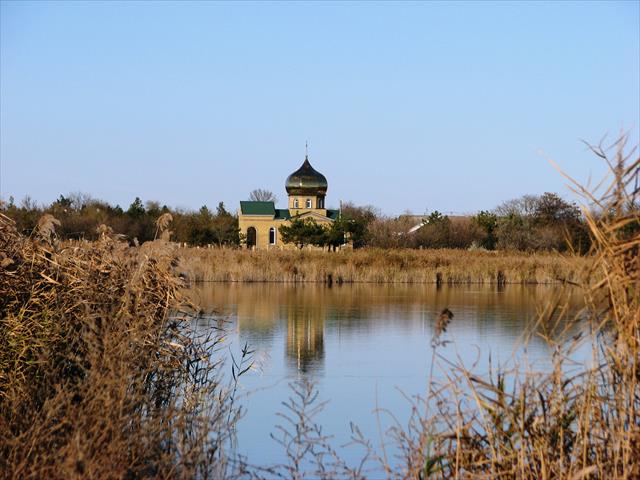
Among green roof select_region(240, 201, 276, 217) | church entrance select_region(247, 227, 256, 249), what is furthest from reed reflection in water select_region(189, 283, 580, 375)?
church entrance select_region(247, 227, 256, 249)

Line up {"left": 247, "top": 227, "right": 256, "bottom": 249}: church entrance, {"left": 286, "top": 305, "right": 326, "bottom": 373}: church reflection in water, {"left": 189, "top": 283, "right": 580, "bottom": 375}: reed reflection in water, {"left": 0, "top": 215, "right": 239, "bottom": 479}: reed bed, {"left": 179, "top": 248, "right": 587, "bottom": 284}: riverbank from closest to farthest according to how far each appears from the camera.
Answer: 1. {"left": 0, "top": 215, "right": 239, "bottom": 479}: reed bed
2. {"left": 286, "top": 305, "right": 326, "bottom": 373}: church reflection in water
3. {"left": 189, "top": 283, "right": 580, "bottom": 375}: reed reflection in water
4. {"left": 179, "top": 248, "right": 587, "bottom": 284}: riverbank
5. {"left": 247, "top": 227, "right": 256, "bottom": 249}: church entrance

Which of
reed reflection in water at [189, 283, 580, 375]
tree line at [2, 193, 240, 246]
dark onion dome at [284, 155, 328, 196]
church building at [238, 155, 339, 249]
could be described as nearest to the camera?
reed reflection in water at [189, 283, 580, 375]

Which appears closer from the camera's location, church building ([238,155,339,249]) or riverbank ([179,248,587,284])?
riverbank ([179,248,587,284])

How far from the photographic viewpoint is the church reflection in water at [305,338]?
54.8ft

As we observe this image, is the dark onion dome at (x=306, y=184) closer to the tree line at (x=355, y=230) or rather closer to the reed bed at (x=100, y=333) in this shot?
the tree line at (x=355, y=230)

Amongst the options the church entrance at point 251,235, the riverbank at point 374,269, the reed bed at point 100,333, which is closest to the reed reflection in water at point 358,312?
the reed bed at point 100,333

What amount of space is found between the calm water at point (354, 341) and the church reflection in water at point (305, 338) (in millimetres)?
22

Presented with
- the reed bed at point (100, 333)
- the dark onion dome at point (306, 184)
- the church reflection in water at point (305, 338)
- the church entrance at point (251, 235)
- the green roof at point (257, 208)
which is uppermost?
the dark onion dome at point (306, 184)

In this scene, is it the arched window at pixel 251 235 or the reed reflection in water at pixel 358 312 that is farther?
the arched window at pixel 251 235

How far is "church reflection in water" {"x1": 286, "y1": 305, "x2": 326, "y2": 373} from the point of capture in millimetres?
Answer: 16703

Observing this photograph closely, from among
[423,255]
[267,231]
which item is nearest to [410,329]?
[423,255]

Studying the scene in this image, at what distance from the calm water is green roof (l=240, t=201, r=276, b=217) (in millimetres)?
46288

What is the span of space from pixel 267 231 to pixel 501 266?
1750 inches

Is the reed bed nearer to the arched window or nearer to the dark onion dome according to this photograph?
the arched window
